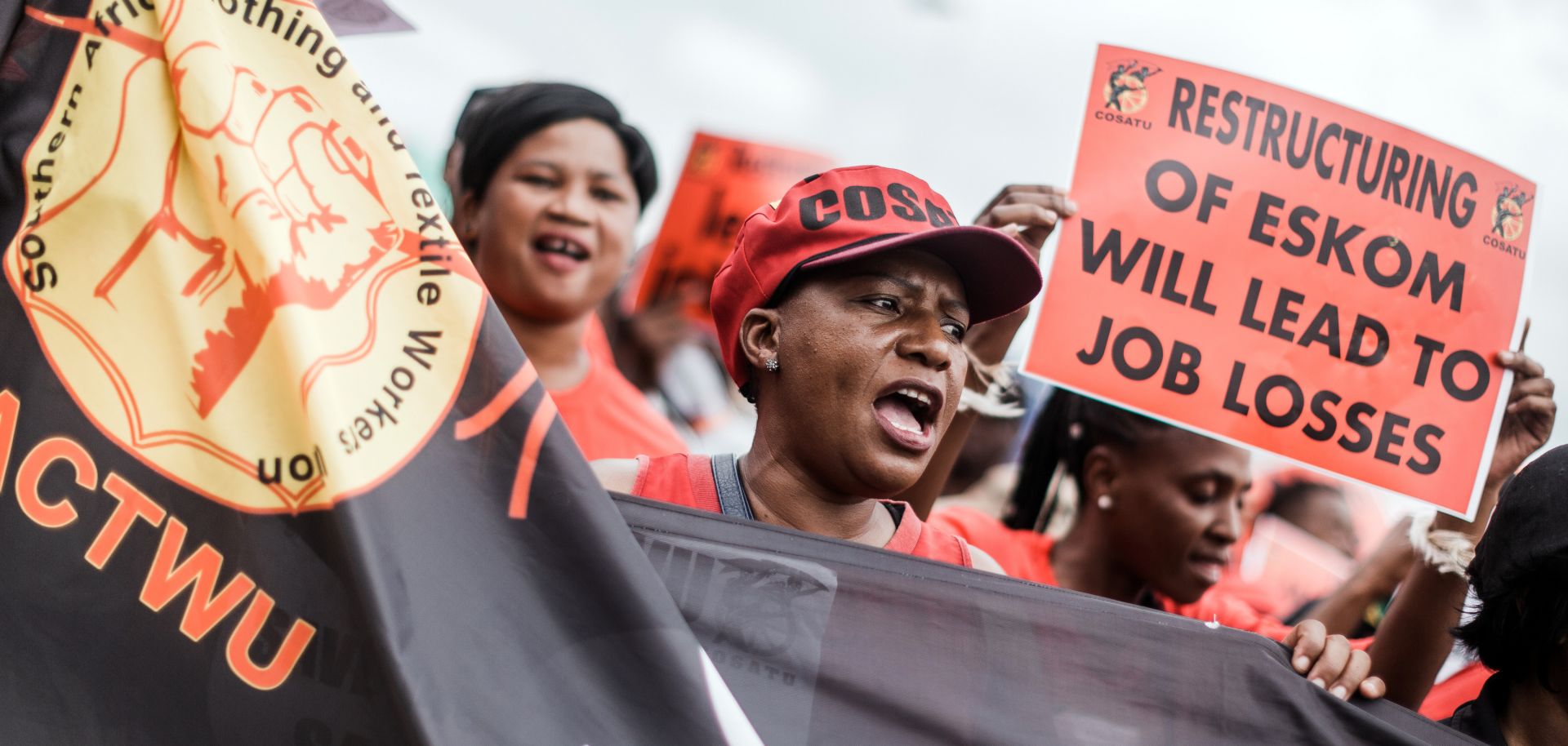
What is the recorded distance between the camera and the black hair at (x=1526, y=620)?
196 cm

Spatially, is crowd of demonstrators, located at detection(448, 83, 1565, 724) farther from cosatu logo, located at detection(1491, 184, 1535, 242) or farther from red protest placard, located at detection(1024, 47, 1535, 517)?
cosatu logo, located at detection(1491, 184, 1535, 242)

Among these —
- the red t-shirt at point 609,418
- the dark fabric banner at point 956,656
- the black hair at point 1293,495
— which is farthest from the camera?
the black hair at point 1293,495

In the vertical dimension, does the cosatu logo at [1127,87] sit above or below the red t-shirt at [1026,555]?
above

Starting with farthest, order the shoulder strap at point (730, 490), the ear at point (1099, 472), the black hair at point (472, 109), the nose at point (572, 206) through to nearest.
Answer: the ear at point (1099, 472) < the black hair at point (472, 109) < the nose at point (572, 206) < the shoulder strap at point (730, 490)

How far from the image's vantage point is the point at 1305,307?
270 centimetres

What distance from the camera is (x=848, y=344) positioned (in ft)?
6.65

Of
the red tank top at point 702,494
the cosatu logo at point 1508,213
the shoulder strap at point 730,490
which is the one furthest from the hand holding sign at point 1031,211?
the cosatu logo at point 1508,213

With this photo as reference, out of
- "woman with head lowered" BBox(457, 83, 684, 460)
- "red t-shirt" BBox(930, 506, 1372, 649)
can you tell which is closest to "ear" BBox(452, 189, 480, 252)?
"woman with head lowered" BBox(457, 83, 684, 460)

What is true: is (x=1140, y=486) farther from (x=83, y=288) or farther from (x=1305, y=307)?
(x=83, y=288)

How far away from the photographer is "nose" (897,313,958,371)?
2.02 m

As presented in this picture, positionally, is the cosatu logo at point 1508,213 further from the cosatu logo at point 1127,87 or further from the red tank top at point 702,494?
the red tank top at point 702,494

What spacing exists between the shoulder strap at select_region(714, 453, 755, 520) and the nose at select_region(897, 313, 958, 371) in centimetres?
36

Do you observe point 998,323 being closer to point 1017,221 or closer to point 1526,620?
point 1017,221

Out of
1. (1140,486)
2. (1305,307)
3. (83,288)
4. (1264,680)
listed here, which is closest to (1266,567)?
→ (1140,486)
